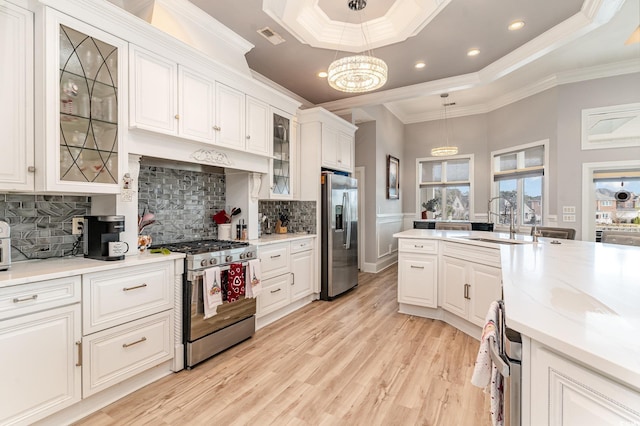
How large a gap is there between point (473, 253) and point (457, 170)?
4349 millimetres

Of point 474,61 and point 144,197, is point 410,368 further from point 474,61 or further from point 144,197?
point 474,61

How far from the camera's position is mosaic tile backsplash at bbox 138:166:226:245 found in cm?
274

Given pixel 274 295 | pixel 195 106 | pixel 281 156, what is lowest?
pixel 274 295

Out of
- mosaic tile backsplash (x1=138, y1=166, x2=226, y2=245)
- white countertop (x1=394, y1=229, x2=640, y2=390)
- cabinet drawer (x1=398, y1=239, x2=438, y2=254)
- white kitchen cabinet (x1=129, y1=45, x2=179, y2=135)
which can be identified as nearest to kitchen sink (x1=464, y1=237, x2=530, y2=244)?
cabinet drawer (x1=398, y1=239, x2=438, y2=254)

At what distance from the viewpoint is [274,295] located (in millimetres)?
3395

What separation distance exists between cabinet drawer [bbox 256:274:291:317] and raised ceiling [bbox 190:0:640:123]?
266 cm

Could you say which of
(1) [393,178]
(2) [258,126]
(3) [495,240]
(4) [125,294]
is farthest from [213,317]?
(1) [393,178]

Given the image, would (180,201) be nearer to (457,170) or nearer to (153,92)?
(153,92)

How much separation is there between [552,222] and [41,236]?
6349 millimetres

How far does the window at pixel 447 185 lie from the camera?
21.9ft

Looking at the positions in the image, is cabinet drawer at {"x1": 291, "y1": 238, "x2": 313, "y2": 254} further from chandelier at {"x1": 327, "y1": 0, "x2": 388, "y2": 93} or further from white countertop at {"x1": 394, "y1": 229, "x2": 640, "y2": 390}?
white countertop at {"x1": 394, "y1": 229, "x2": 640, "y2": 390}

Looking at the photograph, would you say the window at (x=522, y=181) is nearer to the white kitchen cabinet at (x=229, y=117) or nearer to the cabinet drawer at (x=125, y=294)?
the white kitchen cabinet at (x=229, y=117)

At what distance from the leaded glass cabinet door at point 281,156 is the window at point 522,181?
12.2ft

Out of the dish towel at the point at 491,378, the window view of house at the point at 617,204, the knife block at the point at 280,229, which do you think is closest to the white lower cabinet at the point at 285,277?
the knife block at the point at 280,229
